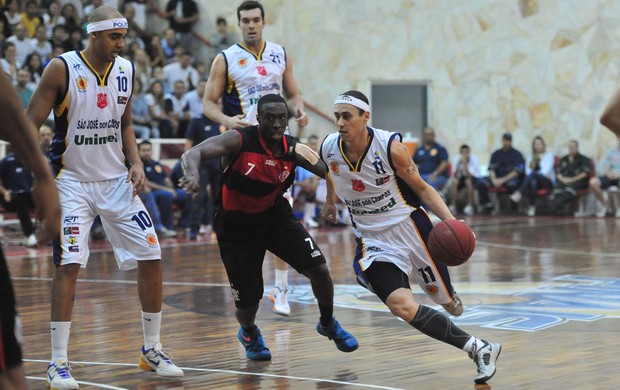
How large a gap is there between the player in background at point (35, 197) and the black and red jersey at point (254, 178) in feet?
10.6

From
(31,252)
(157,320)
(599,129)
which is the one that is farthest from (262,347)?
(599,129)

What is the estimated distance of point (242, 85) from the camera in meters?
8.59

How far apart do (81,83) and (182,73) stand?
13707 millimetres

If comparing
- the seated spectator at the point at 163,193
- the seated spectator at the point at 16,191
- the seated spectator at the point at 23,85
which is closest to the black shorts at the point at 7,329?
the seated spectator at the point at 16,191

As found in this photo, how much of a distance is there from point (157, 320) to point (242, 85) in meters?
2.68

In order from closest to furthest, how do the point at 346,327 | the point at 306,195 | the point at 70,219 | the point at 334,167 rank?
the point at 70,219
the point at 334,167
the point at 346,327
the point at 306,195

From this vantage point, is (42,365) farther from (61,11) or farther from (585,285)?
(61,11)

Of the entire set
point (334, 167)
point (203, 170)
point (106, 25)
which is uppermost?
point (106, 25)

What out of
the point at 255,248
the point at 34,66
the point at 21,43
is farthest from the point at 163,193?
the point at 255,248

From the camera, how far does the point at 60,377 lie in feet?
19.6

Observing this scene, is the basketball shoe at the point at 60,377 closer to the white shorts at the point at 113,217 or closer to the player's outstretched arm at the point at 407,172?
the white shorts at the point at 113,217

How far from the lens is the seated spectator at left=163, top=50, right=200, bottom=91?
19.8 m

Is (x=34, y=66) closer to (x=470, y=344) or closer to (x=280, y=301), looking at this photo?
(x=280, y=301)

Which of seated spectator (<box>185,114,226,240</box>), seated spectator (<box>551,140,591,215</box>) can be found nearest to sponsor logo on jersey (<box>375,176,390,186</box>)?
seated spectator (<box>185,114,226,240</box>)
